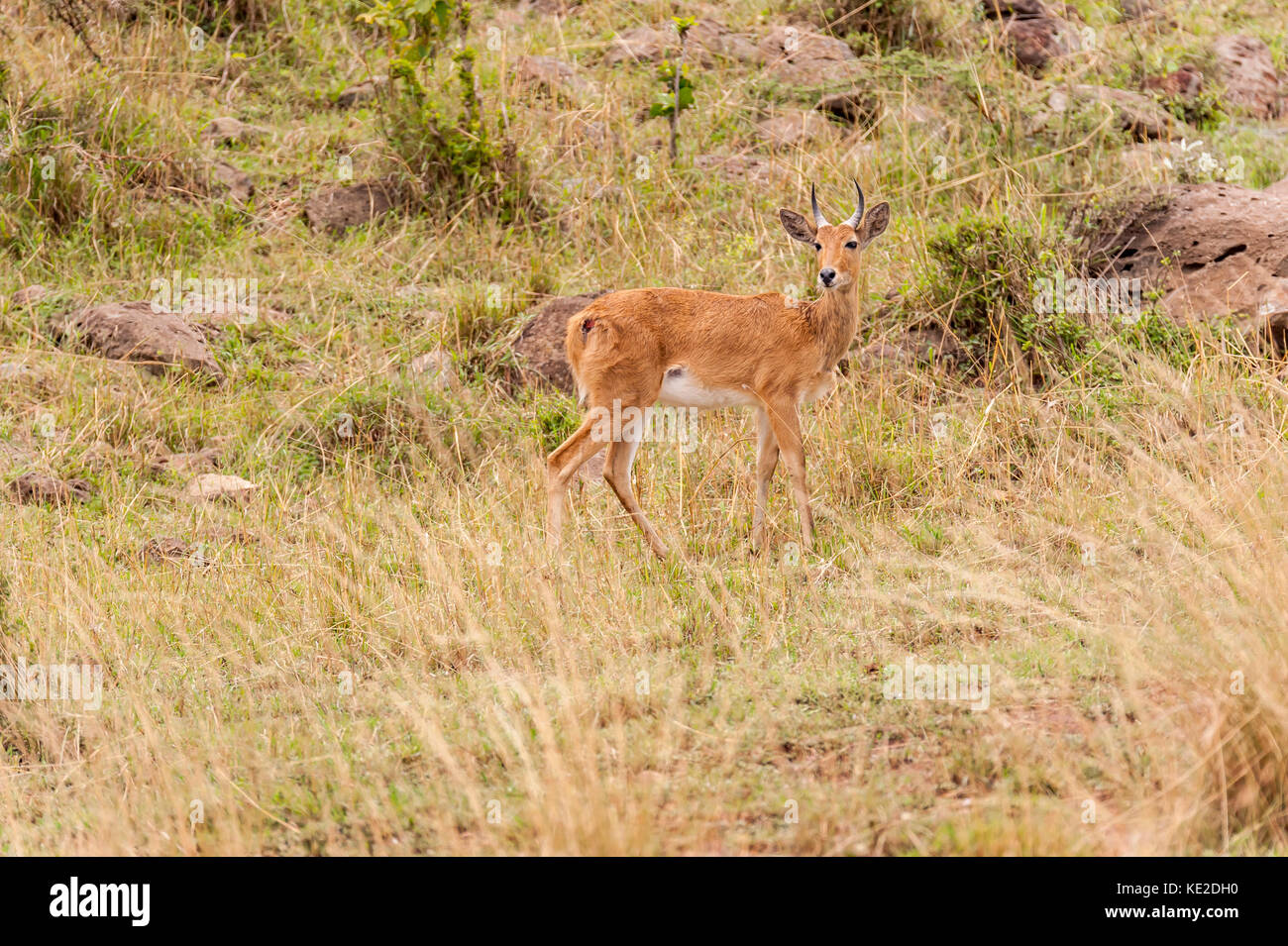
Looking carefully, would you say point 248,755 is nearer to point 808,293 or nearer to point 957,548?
point 957,548

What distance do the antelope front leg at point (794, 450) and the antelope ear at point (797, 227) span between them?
36.2 inches

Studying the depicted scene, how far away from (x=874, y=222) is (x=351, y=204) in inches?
222

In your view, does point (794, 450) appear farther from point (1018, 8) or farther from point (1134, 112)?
point (1018, 8)

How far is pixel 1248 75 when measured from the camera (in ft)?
42.6

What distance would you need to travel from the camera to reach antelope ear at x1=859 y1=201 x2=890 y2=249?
289 inches

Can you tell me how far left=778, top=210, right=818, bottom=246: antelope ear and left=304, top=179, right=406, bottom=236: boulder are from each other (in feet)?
16.5

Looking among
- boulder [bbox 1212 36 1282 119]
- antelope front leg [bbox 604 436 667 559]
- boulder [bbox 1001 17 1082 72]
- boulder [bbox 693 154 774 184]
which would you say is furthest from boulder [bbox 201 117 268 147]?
boulder [bbox 1212 36 1282 119]

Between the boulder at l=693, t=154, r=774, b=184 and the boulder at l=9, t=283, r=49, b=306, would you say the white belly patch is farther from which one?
the boulder at l=9, t=283, r=49, b=306

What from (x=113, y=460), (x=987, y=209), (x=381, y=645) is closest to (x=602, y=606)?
(x=381, y=645)

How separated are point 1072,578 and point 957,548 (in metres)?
0.68

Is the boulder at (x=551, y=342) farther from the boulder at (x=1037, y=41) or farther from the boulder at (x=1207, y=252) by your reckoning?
the boulder at (x=1037, y=41)

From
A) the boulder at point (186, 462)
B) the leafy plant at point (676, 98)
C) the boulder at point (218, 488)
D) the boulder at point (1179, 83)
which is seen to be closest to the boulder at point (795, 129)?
the leafy plant at point (676, 98)

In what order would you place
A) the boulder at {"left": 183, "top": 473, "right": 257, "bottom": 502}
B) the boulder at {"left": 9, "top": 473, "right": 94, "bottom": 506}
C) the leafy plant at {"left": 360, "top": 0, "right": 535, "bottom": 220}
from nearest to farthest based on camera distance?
1. the boulder at {"left": 9, "top": 473, "right": 94, "bottom": 506}
2. the boulder at {"left": 183, "top": 473, "right": 257, "bottom": 502}
3. the leafy plant at {"left": 360, "top": 0, "right": 535, "bottom": 220}

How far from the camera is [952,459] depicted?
7.59 meters
